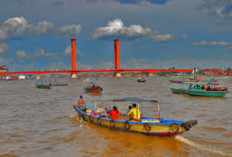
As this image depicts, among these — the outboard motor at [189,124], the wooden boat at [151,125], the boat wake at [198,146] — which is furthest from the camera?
the wooden boat at [151,125]

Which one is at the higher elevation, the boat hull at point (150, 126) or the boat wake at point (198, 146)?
the boat hull at point (150, 126)

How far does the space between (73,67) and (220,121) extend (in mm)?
132874

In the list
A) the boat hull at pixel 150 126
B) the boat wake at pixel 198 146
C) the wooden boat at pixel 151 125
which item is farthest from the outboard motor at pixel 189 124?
the boat wake at pixel 198 146

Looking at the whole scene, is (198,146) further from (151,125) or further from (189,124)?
(151,125)

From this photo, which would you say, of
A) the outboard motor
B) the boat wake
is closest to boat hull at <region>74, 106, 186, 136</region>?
the outboard motor

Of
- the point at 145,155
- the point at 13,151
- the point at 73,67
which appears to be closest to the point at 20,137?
the point at 13,151

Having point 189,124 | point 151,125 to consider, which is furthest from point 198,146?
point 151,125

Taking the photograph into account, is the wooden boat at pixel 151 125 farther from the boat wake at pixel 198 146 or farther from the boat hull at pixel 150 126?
the boat wake at pixel 198 146

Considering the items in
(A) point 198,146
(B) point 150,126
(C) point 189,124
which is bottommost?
(A) point 198,146

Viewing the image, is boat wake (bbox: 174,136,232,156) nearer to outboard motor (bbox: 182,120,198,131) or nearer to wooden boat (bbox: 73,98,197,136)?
wooden boat (bbox: 73,98,197,136)

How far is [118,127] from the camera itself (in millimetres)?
13078

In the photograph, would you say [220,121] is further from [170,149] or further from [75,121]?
[75,121]

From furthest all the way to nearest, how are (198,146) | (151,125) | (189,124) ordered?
(151,125) < (198,146) < (189,124)

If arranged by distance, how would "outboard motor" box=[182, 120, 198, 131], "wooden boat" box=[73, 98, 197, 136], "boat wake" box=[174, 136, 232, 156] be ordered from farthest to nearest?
"wooden boat" box=[73, 98, 197, 136], "outboard motor" box=[182, 120, 198, 131], "boat wake" box=[174, 136, 232, 156]
